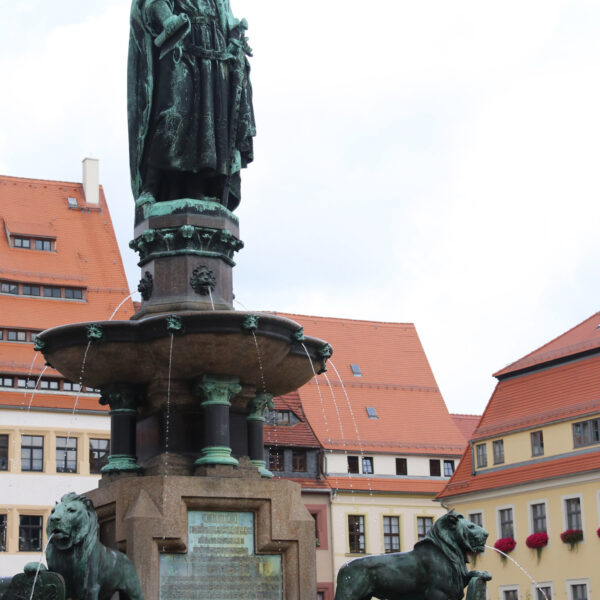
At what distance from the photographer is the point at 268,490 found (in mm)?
11516

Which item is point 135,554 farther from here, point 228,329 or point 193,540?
point 228,329

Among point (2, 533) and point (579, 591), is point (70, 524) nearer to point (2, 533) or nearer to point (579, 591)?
point (2, 533)

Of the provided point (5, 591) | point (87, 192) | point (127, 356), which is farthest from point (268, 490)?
point (87, 192)

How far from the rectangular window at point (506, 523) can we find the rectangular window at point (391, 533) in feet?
19.4

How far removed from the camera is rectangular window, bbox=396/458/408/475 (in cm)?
5562

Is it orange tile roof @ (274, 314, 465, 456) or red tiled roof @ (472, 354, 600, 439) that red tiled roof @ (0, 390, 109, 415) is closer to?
orange tile roof @ (274, 314, 465, 456)

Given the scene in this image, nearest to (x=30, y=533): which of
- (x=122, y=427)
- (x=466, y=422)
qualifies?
(x=466, y=422)

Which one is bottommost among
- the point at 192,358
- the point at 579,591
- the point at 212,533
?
the point at 212,533

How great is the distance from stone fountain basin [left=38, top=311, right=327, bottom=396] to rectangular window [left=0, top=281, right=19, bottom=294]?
36.8 m

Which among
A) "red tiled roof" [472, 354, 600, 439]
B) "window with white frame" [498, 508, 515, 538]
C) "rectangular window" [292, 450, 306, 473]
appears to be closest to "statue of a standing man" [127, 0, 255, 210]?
"red tiled roof" [472, 354, 600, 439]

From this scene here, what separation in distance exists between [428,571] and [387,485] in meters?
45.2

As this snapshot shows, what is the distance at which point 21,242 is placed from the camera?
50.2 m

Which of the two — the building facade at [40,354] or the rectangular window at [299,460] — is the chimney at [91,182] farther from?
the rectangular window at [299,460]

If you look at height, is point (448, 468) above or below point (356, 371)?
below
